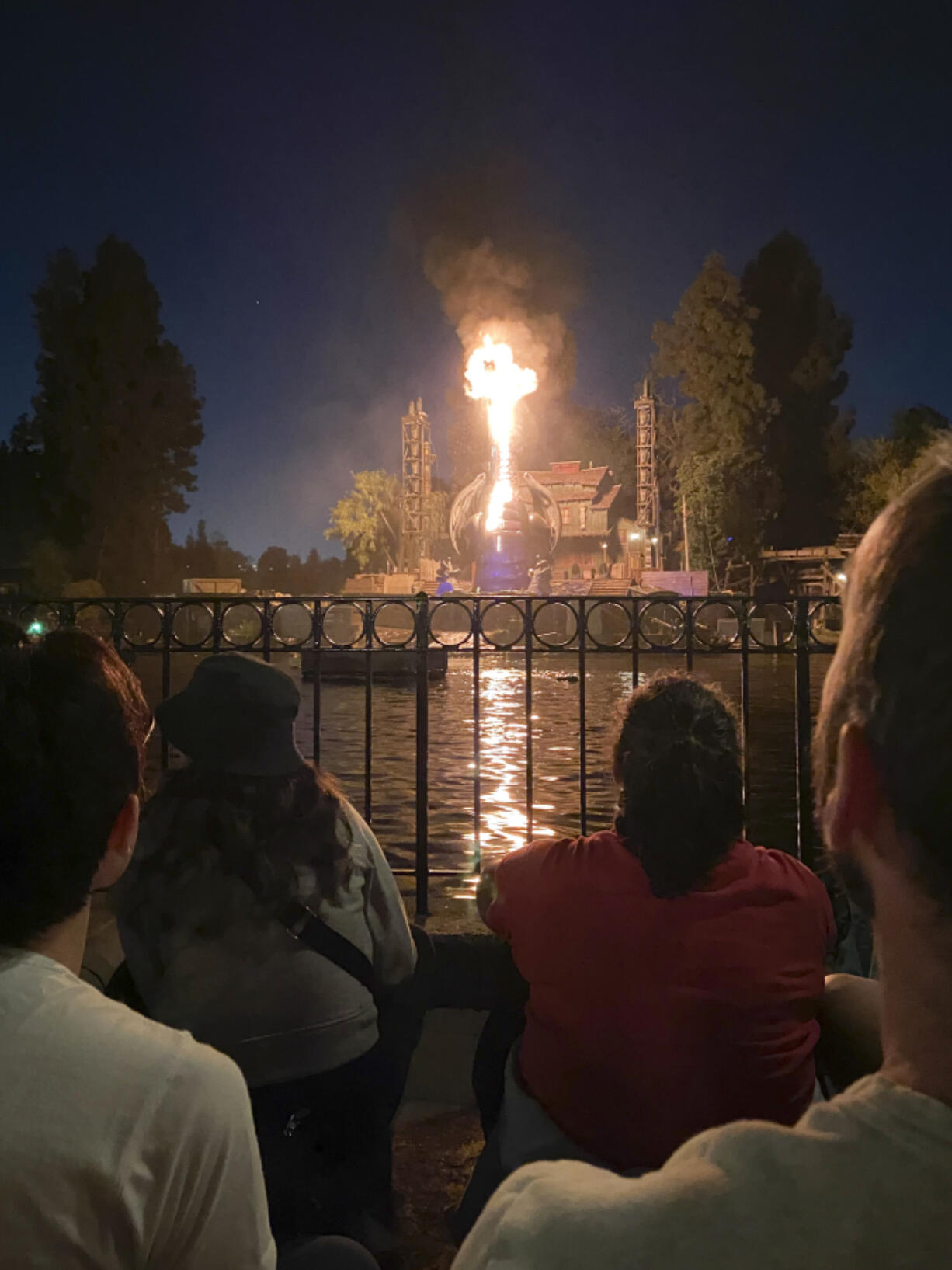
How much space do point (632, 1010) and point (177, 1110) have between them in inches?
45.7

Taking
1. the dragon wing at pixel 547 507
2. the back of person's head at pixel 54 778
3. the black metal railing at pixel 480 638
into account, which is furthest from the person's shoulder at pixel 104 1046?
the dragon wing at pixel 547 507

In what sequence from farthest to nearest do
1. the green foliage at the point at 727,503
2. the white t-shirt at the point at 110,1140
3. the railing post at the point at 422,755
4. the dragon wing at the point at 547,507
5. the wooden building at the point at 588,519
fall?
the wooden building at the point at 588,519 → the dragon wing at the point at 547,507 → the green foliage at the point at 727,503 → the railing post at the point at 422,755 → the white t-shirt at the point at 110,1140

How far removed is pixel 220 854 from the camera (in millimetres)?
2215

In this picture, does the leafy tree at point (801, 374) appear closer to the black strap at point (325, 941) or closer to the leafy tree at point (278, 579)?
the leafy tree at point (278, 579)

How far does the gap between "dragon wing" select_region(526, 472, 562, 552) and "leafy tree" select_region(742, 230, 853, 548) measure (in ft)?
41.5

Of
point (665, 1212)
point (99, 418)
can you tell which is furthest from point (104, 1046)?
point (99, 418)

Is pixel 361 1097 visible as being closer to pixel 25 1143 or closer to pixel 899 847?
pixel 25 1143

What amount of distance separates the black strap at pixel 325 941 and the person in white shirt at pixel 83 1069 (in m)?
0.92

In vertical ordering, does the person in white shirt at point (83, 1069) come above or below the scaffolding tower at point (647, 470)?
below

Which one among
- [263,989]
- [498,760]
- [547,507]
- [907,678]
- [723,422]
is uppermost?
[723,422]

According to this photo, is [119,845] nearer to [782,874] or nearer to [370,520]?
[782,874]

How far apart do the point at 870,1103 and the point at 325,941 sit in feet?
6.00

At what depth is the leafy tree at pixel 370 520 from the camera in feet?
280

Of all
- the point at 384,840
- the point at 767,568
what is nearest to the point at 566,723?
the point at 384,840
